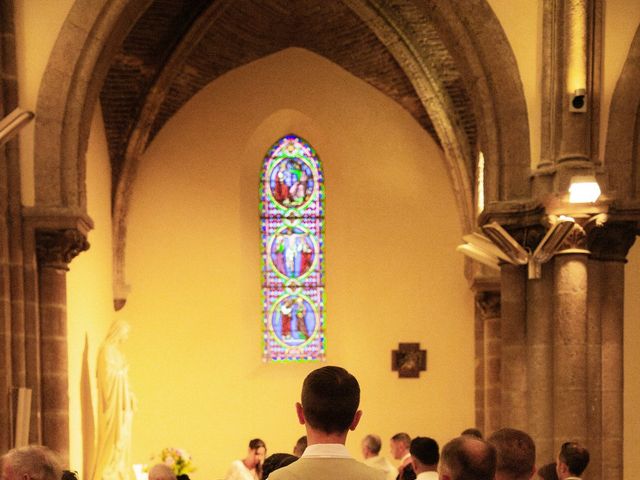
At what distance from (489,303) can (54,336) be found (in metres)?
6.90

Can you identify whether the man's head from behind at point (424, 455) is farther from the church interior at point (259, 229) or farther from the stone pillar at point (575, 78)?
the church interior at point (259, 229)

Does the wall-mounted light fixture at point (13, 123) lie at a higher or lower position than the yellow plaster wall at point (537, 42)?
lower

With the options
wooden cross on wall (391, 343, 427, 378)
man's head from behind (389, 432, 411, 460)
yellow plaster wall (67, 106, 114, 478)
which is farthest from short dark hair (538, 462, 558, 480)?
wooden cross on wall (391, 343, 427, 378)

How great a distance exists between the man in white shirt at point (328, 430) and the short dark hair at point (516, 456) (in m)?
0.93

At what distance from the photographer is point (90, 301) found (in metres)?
15.6

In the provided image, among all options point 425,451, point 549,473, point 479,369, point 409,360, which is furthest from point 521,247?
point 409,360

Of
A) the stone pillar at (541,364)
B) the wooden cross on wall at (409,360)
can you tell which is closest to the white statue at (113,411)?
the wooden cross on wall at (409,360)

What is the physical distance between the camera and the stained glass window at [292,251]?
18500 millimetres

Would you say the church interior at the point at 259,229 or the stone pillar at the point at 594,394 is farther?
the church interior at the point at 259,229

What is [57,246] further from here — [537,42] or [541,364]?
[537,42]

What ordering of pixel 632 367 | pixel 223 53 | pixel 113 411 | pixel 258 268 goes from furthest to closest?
→ 1. pixel 258 268
2. pixel 223 53
3. pixel 113 411
4. pixel 632 367

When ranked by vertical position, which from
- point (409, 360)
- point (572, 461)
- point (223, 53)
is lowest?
point (409, 360)

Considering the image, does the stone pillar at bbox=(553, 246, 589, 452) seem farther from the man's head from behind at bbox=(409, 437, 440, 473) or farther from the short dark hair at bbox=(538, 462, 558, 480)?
the man's head from behind at bbox=(409, 437, 440, 473)

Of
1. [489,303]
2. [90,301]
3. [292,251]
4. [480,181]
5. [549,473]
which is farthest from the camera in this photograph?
[292,251]
